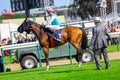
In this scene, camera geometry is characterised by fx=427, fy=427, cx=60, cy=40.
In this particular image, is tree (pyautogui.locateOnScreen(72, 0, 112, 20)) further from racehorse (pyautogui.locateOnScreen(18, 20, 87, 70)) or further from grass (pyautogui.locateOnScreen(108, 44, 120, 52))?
racehorse (pyautogui.locateOnScreen(18, 20, 87, 70))

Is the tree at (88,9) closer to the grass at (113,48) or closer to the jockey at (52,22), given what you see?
the grass at (113,48)

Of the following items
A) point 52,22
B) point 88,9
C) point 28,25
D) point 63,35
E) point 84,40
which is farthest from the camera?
point 88,9

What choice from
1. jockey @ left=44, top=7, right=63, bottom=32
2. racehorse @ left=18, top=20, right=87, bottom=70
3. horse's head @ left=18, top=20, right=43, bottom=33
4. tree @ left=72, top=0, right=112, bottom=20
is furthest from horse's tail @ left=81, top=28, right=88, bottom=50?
tree @ left=72, top=0, right=112, bottom=20

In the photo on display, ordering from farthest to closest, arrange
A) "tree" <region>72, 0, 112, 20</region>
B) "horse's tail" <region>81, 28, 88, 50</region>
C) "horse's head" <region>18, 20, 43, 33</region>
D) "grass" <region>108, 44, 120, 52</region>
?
"tree" <region>72, 0, 112, 20</region>
"grass" <region>108, 44, 120, 52</region>
"horse's tail" <region>81, 28, 88, 50</region>
"horse's head" <region>18, 20, 43, 33</region>

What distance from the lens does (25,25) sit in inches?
714

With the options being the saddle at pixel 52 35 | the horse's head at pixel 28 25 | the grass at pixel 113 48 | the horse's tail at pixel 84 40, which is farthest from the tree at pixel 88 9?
the saddle at pixel 52 35

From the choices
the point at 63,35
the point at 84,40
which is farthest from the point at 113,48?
the point at 63,35

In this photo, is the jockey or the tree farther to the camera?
the tree

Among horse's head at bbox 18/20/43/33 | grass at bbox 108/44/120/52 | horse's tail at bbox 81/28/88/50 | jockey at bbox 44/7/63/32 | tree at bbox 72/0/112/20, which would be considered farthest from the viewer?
tree at bbox 72/0/112/20

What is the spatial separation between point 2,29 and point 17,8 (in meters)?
3.81

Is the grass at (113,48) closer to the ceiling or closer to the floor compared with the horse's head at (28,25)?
closer to the floor

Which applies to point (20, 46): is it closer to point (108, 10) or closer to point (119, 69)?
point (119, 69)

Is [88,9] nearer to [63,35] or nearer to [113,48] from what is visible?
[113,48]

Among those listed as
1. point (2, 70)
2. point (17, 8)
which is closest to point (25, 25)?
point (2, 70)
